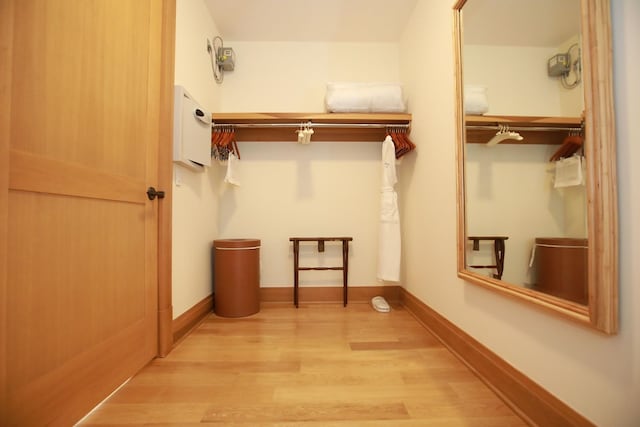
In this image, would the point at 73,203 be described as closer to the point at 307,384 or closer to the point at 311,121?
the point at 307,384

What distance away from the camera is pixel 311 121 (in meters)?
2.16

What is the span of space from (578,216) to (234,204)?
2303mm

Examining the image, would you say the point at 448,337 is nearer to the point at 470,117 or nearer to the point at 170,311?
the point at 470,117

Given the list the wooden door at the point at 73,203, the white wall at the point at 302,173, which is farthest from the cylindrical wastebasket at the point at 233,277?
the wooden door at the point at 73,203

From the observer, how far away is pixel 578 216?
823 mm

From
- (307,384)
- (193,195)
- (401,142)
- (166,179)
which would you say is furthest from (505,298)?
(193,195)

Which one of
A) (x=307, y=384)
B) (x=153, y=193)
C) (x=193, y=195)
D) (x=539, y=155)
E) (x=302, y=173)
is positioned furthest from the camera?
(x=302, y=173)

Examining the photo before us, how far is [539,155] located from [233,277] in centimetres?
201

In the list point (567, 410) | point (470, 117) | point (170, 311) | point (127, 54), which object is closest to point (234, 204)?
point (170, 311)

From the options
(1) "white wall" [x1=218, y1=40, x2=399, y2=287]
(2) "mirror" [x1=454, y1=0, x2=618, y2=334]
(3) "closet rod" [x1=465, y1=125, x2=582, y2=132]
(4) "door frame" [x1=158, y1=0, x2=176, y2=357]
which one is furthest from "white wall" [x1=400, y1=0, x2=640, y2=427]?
(4) "door frame" [x1=158, y1=0, x2=176, y2=357]

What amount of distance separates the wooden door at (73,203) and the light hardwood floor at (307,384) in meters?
0.20

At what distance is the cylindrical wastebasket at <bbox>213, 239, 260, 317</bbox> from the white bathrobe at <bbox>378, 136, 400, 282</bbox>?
1.10 m

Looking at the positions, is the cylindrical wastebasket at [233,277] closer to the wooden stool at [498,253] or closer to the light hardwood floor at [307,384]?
the light hardwood floor at [307,384]

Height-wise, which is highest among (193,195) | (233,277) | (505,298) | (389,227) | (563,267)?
(193,195)
